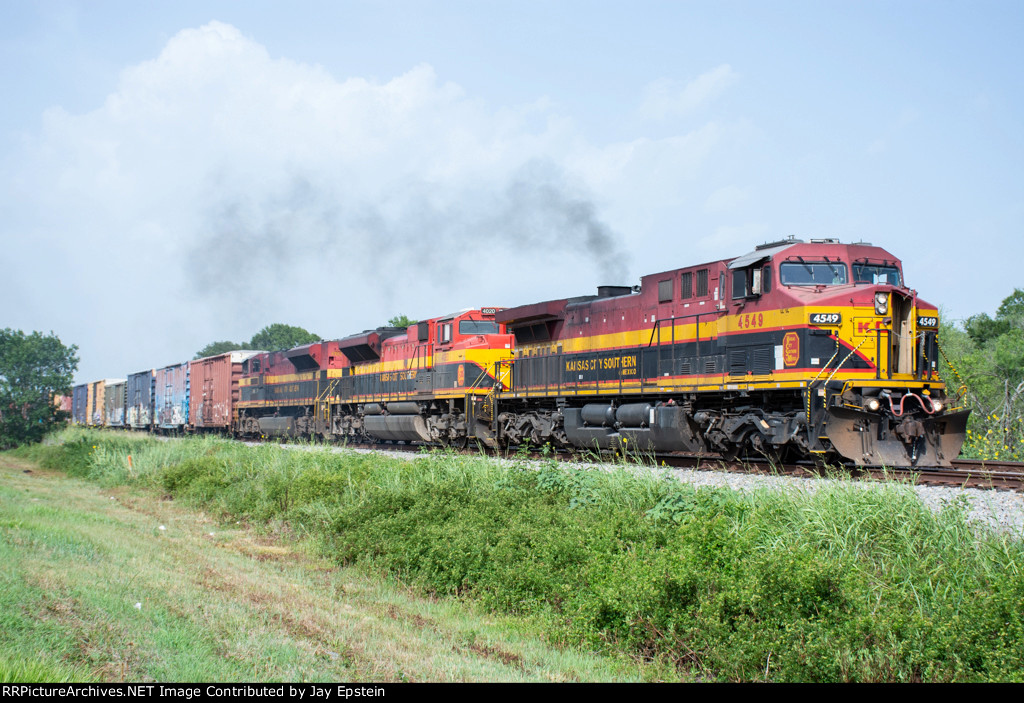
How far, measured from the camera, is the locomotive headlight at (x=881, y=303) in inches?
544

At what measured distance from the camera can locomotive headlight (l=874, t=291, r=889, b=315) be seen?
544 inches

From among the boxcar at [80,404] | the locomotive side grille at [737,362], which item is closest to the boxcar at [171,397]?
the boxcar at [80,404]

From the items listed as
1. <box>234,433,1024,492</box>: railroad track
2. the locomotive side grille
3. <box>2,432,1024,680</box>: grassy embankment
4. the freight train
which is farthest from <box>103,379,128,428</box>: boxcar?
the locomotive side grille

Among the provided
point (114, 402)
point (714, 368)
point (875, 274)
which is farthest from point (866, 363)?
point (114, 402)

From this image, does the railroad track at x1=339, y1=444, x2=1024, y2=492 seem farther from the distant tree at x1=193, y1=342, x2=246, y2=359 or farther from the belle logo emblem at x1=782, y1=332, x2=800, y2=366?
the distant tree at x1=193, y1=342, x2=246, y2=359

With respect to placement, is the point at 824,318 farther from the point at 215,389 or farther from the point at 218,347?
the point at 218,347

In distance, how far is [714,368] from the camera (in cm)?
1534

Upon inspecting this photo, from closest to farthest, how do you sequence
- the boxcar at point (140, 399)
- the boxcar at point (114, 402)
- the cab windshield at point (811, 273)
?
1. the cab windshield at point (811, 273)
2. the boxcar at point (140, 399)
3. the boxcar at point (114, 402)

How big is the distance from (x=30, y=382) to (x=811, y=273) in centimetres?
3663

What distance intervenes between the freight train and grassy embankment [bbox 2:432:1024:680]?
171 inches

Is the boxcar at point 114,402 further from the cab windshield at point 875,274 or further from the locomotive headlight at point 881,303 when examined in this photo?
the locomotive headlight at point 881,303

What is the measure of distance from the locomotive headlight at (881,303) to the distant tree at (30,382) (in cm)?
3659

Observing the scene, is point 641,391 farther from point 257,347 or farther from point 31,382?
point 257,347

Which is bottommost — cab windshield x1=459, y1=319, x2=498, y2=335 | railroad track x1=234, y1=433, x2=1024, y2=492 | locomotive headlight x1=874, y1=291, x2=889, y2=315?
railroad track x1=234, y1=433, x2=1024, y2=492
